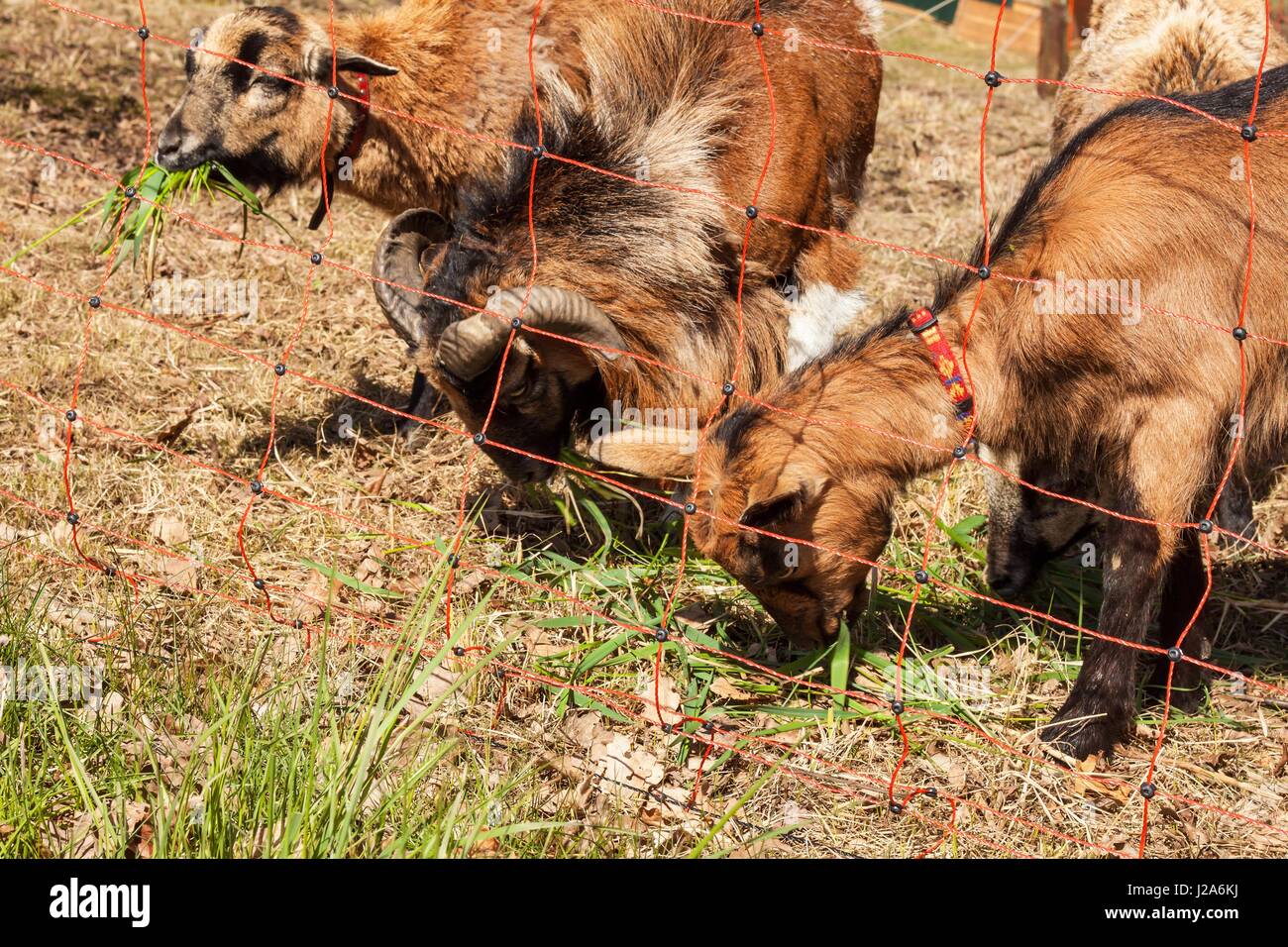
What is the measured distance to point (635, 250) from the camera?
5336 mm

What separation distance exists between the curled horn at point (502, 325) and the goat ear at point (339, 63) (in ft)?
5.40

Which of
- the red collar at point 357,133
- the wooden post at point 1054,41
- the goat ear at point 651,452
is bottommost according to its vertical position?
the goat ear at point 651,452

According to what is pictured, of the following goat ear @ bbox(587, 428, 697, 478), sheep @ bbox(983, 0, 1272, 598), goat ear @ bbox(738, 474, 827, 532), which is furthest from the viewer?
sheep @ bbox(983, 0, 1272, 598)

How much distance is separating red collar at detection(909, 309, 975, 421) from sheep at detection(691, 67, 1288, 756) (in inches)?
1.6

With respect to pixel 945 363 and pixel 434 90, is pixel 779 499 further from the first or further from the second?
pixel 434 90

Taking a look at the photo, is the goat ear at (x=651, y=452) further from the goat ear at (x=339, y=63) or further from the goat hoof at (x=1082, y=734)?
the goat ear at (x=339, y=63)

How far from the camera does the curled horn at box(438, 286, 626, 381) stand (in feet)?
15.7

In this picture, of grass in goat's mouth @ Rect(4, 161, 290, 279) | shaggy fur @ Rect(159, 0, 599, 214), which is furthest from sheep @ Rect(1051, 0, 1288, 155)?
grass in goat's mouth @ Rect(4, 161, 290, 279)

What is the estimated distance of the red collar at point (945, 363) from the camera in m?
4.47

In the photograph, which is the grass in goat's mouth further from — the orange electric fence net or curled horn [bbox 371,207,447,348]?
curled horn [bbox 371,207,447,348]

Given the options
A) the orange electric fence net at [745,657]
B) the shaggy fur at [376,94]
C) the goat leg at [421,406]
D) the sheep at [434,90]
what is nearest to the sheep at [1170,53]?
the sheep at [434,90]

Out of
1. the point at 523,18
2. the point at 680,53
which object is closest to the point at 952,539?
the point at 680,53

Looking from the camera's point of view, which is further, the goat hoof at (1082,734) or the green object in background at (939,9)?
the green object in background at (939,9)

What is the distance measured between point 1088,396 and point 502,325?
2123 mm
